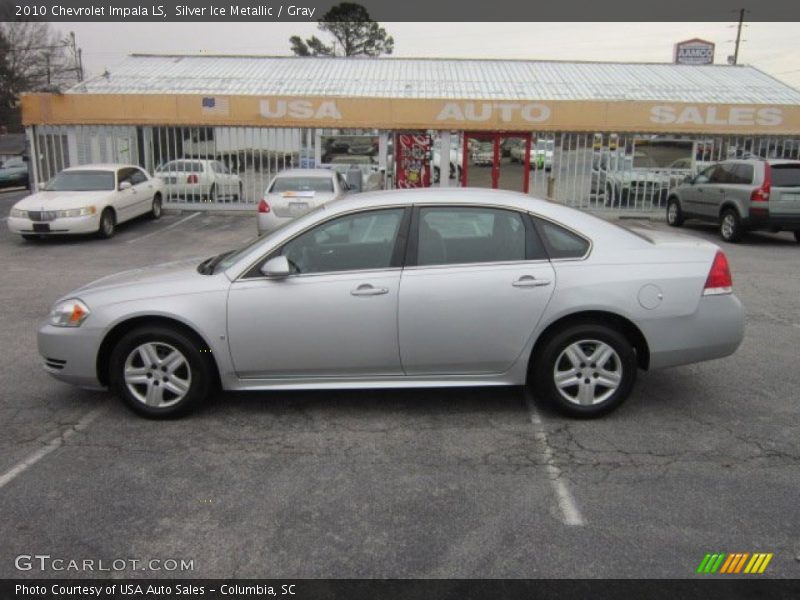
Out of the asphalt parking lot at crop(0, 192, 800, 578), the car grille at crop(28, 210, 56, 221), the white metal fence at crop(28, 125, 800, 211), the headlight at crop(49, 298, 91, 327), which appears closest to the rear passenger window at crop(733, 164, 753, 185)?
the white metal fence at crop(28, 125, 800, 211)

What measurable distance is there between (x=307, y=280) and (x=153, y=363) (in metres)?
1.20

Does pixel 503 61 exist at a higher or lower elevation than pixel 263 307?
higher

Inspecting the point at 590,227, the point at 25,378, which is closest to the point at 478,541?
the point at 590,227

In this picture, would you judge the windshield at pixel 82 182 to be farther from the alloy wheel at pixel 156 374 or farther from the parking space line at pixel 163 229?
the alloy wheel at pixel 156 374

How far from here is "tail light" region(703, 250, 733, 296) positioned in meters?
4.71

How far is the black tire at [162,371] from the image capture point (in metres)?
4.64

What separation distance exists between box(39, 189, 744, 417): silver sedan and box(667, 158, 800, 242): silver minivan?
967cm

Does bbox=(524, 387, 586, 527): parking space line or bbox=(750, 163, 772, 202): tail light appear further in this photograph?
bbox=(750, 163, 772, 202): tail light

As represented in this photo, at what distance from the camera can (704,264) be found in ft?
15.6

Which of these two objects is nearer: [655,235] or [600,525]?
[600,525]

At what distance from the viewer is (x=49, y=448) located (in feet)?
14.3

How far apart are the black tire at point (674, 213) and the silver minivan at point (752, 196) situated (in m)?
1.26

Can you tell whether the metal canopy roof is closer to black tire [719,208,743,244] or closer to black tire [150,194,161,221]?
black tire [150,194,161,221]
